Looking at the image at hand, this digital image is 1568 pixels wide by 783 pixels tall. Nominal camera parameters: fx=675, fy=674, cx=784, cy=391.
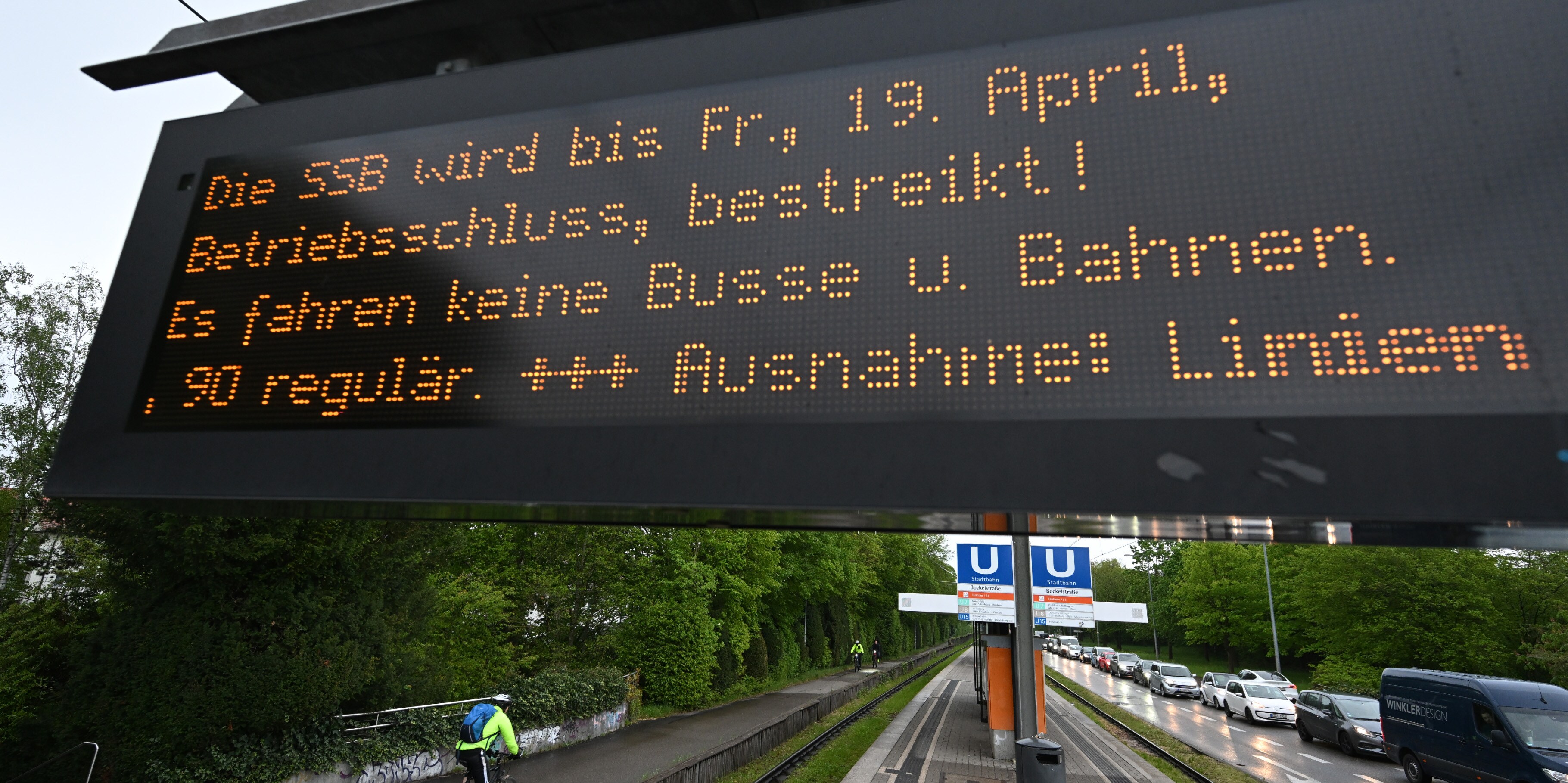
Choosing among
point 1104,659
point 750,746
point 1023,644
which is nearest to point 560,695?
point 750,746

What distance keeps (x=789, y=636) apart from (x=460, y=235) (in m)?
29.4

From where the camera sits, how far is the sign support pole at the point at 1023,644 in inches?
490

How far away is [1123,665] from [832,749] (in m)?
34.1

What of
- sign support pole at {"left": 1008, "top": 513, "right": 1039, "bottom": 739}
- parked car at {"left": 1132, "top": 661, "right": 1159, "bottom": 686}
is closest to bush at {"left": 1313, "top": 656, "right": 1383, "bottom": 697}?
parked car at {"left": 1132, "top": 661, "right": 1159, "bottom": 686}

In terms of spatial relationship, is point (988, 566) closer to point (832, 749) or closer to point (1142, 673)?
point (832, 749)

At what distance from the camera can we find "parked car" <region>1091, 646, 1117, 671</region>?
46931 millimetres

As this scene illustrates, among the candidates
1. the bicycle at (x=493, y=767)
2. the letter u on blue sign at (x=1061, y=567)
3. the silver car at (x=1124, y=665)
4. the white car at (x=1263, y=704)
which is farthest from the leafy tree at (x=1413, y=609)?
the bicycle at (x=493, y=767)

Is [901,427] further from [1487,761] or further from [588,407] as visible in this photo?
[1487,761]

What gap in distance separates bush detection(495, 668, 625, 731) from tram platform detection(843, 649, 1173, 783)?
5823 mm

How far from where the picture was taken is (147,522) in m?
8.86

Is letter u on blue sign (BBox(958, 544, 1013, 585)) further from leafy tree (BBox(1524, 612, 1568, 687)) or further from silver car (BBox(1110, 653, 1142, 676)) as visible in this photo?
silver car (BBox(1110, 653, 1142, 676))

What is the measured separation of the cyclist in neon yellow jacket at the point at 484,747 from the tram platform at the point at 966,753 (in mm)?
6712

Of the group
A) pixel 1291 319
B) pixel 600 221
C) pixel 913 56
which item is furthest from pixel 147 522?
pixel 1291 319

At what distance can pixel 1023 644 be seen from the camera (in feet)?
44.4
